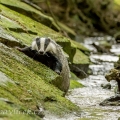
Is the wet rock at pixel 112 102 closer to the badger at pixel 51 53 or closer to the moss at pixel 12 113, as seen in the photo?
the badger at pixel 51 53

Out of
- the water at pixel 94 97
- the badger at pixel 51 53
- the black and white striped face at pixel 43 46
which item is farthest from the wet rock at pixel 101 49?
the black and white striped face at pixel 43 46

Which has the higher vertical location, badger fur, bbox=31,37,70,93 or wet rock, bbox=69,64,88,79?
wet rock, bbox=69,64,88,79

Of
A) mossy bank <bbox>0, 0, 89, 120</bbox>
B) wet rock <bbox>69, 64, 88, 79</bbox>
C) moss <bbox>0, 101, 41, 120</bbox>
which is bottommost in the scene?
moss <bbox>0, 101, 41, 120</bbox>

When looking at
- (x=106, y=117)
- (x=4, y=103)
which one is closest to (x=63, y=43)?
(x=106, y=117)

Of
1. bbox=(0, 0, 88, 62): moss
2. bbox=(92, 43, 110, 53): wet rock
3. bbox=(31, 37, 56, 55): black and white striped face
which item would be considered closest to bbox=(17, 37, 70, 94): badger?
bbox=(31, 37, 56, 55): black and white striped face

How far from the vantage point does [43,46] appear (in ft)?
26.6

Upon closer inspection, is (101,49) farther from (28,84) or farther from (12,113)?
(12,113)

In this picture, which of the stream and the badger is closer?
the stream

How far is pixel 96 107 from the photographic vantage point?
305 inches

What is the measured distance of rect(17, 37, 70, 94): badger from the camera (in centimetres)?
815

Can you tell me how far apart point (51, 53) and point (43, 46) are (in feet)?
1.06

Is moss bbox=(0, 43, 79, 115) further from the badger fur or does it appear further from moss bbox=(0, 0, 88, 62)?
moss bbox=(0, 0, 88, 62)

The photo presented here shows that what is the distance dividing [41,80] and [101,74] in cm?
679

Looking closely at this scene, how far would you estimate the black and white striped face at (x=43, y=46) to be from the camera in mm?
8102
